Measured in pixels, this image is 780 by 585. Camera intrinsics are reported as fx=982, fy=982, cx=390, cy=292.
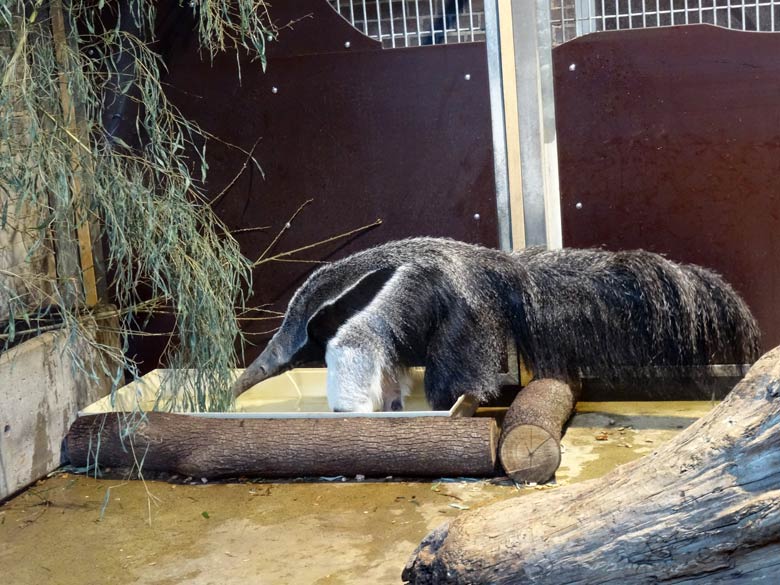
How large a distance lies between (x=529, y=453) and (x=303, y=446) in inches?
46.1

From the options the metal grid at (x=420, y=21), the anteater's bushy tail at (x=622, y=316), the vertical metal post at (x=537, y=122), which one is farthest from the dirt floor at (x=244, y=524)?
the metal grid at (x=420, y=21)

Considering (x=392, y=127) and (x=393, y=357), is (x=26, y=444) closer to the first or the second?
(x=393, y=357)

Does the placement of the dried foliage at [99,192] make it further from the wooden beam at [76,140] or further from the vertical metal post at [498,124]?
the vertical metal post at [498,124]

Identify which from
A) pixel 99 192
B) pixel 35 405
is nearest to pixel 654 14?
pixel 99 192

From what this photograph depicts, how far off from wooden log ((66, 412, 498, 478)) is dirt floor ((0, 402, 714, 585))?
3.9 inches

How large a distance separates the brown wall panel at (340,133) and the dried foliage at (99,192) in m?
0.22

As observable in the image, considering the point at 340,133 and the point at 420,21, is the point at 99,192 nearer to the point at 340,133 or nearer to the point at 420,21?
the point at 340,133

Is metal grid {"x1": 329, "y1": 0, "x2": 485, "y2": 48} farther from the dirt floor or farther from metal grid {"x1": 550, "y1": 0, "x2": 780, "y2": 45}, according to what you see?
the dirt floor

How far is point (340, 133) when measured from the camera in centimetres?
625

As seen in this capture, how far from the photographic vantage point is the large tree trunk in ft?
8.34

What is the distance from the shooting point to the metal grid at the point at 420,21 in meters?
6.02

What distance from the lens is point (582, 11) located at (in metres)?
5.89

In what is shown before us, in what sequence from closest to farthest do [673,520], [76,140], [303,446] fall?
1. [673,520]
2. [76,140]
3. [303,446]

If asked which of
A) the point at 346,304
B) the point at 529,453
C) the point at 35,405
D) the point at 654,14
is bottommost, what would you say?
the point at 529,453
